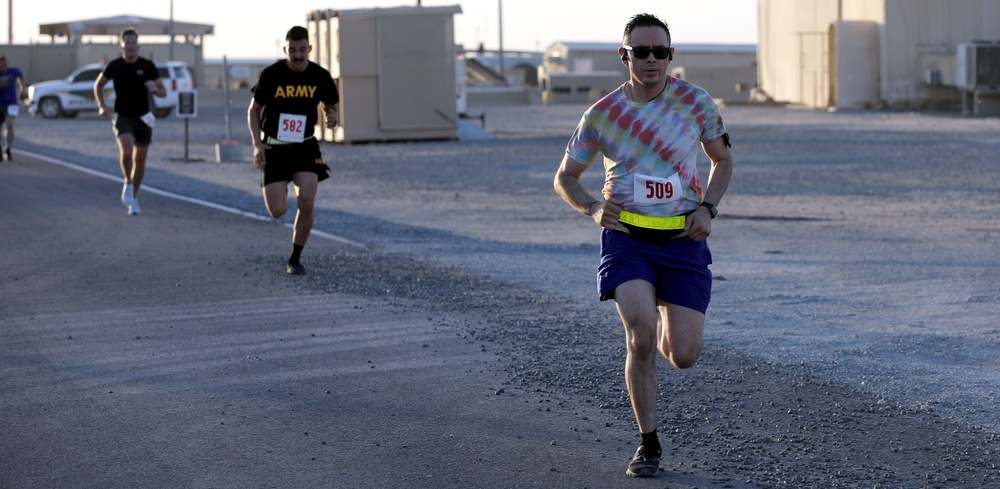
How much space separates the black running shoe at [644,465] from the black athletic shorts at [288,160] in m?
5.64

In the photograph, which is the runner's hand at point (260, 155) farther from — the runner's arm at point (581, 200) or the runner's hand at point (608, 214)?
the runner's hand at point (608, 214)

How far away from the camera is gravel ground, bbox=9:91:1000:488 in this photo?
5.76 meters

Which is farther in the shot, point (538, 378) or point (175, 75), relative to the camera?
point (175, 75)

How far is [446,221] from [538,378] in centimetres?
843

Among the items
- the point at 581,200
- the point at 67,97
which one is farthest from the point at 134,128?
the point at 67,97

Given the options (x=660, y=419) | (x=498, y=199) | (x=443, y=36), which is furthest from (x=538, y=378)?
(x=443, y=36)

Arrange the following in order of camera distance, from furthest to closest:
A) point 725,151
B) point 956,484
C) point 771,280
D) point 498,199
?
point 498,199
point 771,280
point 725,151
point 956,484

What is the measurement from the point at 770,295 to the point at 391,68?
20.9 m

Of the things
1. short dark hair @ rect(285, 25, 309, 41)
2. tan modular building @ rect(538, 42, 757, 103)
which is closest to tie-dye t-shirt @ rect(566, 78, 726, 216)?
short dark hair @ rect(285, 25, 309, 41)

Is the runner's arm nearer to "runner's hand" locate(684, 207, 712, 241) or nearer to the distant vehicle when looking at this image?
"runner's hand" locate(684, 207, 712, 241)

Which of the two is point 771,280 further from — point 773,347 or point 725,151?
point 725,151

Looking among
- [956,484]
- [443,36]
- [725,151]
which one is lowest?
[956,484]

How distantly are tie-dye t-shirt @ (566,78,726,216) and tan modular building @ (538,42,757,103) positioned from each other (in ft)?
170

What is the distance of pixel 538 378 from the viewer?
6.96 meters
